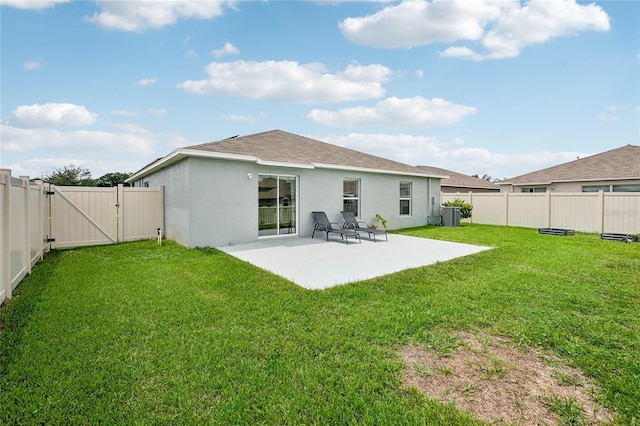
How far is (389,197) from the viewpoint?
1437 cm

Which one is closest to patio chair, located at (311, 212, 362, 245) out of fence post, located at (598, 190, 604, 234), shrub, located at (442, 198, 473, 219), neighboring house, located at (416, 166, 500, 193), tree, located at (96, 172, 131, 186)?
shrub, located at (442, 198, 473, 219)

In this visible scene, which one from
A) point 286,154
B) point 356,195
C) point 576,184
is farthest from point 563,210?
point 286,154

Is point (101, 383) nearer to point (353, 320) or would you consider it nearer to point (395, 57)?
point (353, 320)

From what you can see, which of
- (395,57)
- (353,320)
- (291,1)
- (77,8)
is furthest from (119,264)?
(395,57)

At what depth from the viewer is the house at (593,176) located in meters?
17.3

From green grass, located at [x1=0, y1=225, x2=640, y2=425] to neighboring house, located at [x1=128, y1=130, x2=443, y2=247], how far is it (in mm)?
3102

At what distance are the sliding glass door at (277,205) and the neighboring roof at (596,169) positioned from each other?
1807 centimetres

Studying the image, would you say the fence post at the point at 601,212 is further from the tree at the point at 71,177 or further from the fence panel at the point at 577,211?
the tree at the point at 71,177

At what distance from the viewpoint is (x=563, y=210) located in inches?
573

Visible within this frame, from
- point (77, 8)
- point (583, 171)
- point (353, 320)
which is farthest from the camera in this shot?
point (583, 171)

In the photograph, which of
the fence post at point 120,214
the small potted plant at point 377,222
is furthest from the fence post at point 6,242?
the small potted plant at point 377,222

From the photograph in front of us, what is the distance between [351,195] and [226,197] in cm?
546

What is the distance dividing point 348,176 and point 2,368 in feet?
36.4

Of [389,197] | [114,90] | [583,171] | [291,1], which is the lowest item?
[389,197]
